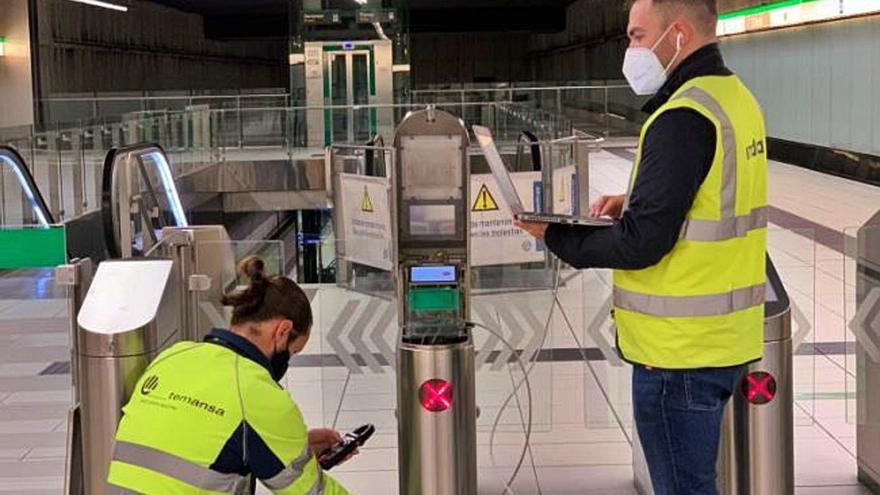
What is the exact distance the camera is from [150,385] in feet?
8.25

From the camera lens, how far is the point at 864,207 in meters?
12.2

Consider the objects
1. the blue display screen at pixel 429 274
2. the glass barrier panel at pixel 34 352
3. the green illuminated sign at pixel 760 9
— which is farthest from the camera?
the green illuminated sign at pixel 760 9

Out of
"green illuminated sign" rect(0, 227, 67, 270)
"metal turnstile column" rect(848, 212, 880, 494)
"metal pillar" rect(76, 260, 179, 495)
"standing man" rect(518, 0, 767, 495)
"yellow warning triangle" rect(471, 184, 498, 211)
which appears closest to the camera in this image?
"standing man" rect(518, 0, 767, 495)

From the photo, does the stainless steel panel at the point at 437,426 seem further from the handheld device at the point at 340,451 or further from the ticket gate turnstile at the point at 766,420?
Answer: the ticket gate turnstile at the point at 766,420

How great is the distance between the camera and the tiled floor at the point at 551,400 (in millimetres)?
4461

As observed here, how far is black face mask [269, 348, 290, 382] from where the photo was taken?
2.63 metres

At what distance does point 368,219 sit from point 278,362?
2.11m

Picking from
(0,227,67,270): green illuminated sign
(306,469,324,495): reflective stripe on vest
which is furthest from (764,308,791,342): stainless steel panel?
(0,227,67,270): green illuminated sign

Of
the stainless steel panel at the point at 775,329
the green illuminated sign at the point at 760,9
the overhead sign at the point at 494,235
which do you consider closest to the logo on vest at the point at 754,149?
the stainless steel panel at the point at 775,329

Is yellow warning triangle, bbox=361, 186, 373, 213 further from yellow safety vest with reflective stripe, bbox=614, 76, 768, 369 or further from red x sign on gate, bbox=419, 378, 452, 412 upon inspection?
yellow safety vest with reflective stripe, bbox=614, 76, 768, 369

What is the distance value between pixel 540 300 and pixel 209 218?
36.3 ft

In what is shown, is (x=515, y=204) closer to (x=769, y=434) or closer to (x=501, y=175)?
(x=501, y=175)

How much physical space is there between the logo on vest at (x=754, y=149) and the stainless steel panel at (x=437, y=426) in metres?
1.18

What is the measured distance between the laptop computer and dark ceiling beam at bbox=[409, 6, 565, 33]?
3424 cm
